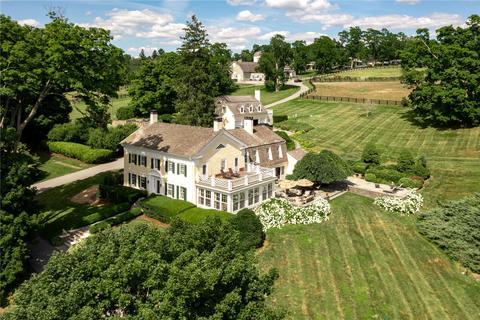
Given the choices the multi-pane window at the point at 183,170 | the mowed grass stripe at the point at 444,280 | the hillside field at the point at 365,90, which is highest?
the hillside field at the point at 365,90

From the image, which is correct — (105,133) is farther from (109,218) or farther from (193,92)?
(109,218)

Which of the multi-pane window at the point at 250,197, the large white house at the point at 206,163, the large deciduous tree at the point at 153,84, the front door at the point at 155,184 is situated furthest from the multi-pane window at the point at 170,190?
the large deciduous tree at the point at 153,84

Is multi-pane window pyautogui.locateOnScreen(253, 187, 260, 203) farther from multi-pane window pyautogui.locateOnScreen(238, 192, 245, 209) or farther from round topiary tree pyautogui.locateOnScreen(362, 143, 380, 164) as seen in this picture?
round topiary tree pyautogui.locateOnScreen(362, 143, 380, 164)

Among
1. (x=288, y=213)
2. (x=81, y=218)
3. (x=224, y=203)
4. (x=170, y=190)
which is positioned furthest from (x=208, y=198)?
(x=81, y=218)

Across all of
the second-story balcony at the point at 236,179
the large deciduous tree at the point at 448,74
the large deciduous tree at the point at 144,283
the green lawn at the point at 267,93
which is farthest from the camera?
the green lawn at the point at 267,93

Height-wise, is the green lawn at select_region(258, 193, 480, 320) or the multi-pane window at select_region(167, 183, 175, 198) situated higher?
the multi-pane window at select_region(167, 183, 175, 198)

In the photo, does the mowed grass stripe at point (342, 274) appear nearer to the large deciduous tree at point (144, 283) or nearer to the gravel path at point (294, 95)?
the large deciduous tree at point (144, 283)

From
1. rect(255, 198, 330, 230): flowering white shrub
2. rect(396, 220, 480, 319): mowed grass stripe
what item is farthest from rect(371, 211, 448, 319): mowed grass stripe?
rect(255, 198, 330, 230): flowering white shrub

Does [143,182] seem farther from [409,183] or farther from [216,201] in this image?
[409,183]
